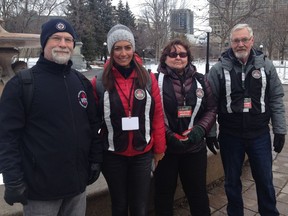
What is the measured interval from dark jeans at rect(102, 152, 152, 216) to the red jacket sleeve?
0.10m

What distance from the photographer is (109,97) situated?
2.66 metres

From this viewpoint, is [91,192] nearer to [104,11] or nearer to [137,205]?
[137,205]

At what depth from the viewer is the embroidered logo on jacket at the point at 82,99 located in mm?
2379

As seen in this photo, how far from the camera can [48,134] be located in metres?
2.19

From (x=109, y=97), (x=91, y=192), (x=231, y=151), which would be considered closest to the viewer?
(x=109, y=97)

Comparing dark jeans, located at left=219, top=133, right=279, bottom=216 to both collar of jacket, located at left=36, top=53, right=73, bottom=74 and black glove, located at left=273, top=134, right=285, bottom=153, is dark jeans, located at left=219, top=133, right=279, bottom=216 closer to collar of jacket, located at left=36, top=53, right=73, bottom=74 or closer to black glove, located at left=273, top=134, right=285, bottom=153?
black glove, located at left=273, top=134, right=285, bottom=153

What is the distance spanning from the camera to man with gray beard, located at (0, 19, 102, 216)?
2.10 meters

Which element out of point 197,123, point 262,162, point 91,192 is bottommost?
point 91,192

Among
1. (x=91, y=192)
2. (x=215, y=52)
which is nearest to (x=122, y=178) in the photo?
(x=91, y=192)

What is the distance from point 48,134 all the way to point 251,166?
209 cm

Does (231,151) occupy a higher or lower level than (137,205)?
higher

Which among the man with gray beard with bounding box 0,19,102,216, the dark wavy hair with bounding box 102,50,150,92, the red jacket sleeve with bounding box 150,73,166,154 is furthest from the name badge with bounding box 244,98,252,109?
the man with gray beard with bounding box 0,19,102,216

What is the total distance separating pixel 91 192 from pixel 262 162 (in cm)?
163

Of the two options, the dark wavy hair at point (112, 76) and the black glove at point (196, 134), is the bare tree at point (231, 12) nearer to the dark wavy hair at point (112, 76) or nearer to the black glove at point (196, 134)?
the black glove at point (196, 134)
